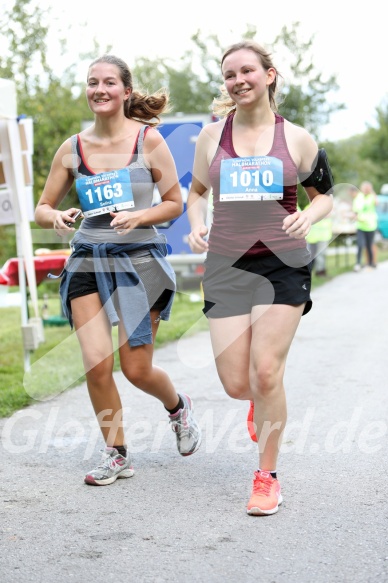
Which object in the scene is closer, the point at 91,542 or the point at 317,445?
the point at 91,542

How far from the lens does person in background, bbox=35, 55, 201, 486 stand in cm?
458

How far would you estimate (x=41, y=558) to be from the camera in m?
3.58

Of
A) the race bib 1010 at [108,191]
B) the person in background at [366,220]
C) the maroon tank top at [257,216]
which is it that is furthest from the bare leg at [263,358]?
the person in background at [366,220]

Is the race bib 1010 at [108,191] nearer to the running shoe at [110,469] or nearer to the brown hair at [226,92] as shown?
the brown hair at [226,92]

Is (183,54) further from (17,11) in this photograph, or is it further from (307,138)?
(307,138)

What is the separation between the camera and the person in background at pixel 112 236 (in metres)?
4.58

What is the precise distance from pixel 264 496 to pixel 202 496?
393 mm

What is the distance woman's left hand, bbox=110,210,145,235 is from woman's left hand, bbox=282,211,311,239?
732mm

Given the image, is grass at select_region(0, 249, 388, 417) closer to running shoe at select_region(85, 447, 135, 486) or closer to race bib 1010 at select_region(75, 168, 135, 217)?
running shoe at select_region(85, 447, 135, 486)

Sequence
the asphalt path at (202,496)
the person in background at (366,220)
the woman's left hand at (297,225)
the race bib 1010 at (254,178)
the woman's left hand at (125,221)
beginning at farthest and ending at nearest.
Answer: the person in background at (366,220)
the woman's left hand at (125,221)
the race bib 1010 at (254,178)
the woman's left hand at (297,225)
the asphalt path at (202,496)

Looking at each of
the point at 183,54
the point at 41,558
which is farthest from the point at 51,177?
the point at 183,54

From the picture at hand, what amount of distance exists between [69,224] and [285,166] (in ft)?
3.42

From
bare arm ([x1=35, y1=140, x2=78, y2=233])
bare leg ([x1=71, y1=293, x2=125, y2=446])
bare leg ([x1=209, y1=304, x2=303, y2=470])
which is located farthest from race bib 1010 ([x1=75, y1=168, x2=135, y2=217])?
bare leg ([x1=209, y1=304, x2=303, y2=470])

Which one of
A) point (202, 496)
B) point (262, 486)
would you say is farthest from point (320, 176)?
point (202, 496)
